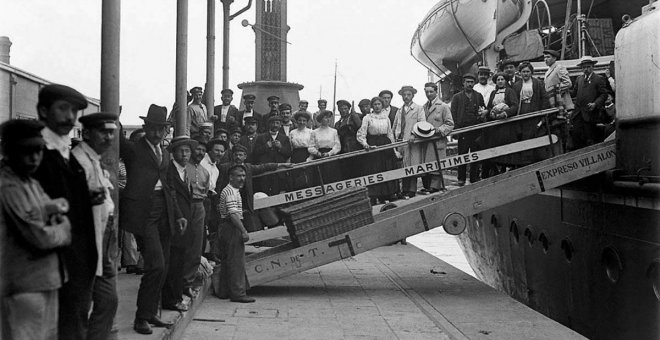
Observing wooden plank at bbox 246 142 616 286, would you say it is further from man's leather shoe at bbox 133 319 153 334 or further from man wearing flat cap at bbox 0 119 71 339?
man wearing flat cap at bbox 0 119 71 339

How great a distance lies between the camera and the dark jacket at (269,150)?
11.2m

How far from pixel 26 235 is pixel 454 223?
22.5 feet

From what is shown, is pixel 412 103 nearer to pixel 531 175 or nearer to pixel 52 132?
pixel 531 175

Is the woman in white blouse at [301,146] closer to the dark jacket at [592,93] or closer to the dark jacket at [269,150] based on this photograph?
the dark jacket at [269,150]

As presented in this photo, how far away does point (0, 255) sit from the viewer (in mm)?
3172

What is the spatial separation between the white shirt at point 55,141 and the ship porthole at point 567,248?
315 inches

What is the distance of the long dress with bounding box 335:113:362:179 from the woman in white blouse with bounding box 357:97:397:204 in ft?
0.52

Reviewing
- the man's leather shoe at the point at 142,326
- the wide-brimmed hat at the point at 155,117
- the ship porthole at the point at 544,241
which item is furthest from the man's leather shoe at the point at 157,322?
the ship porthole at the point at 544,241

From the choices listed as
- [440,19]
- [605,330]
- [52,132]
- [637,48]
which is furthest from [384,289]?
[440,19]

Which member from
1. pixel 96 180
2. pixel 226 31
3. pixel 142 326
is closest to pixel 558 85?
pixel 226 31

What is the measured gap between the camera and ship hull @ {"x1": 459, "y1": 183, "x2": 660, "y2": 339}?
27.4ft

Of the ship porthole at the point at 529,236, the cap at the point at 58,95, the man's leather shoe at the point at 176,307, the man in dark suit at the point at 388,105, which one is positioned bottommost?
the man's leather shoe at the point at 176,307

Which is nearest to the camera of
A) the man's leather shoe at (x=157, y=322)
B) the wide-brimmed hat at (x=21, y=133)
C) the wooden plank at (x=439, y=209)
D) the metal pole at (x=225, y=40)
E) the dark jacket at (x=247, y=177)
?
the wide-brimmed hat at (x=21, y=133)

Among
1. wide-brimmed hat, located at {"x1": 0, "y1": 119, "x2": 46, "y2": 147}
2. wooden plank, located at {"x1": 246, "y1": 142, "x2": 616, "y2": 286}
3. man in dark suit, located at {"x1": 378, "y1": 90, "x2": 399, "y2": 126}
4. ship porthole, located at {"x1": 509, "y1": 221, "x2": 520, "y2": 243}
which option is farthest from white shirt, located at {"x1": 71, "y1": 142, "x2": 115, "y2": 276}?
ship porthole, located at {"x1": 509, "y1": 221, "x2": 520, "y2": 243}
